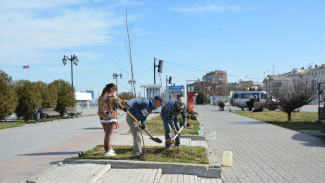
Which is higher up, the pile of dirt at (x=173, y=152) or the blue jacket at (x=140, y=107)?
the blue jacket at (x=140, y=107)

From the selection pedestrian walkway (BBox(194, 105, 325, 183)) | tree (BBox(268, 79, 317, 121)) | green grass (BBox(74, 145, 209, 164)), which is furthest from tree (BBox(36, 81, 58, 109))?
tree (BBox(268, 79, 317, 121))

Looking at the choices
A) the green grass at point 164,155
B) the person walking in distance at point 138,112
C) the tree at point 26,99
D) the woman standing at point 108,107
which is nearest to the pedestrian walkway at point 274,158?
the green grass at point 164,155

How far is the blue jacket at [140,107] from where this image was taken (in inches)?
256

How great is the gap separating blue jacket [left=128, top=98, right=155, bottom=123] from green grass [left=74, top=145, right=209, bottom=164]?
2.80ft

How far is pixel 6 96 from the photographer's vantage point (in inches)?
638

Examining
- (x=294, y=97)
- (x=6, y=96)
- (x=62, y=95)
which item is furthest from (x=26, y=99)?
(x=294, y=97)

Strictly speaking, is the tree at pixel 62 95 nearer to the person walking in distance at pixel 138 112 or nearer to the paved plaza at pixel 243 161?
the paved plaza at pixel 243 161

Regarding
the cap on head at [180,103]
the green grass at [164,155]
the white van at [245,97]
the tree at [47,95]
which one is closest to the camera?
the green grass at [164,155]

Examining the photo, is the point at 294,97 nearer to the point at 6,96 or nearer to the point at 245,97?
the point at 6,96

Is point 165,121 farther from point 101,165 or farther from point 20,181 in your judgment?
point 20,181

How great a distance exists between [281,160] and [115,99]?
428cm

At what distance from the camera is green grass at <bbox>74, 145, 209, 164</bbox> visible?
633 centimetres

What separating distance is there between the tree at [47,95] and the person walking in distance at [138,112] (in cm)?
1611

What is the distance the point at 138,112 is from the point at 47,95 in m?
16.3
